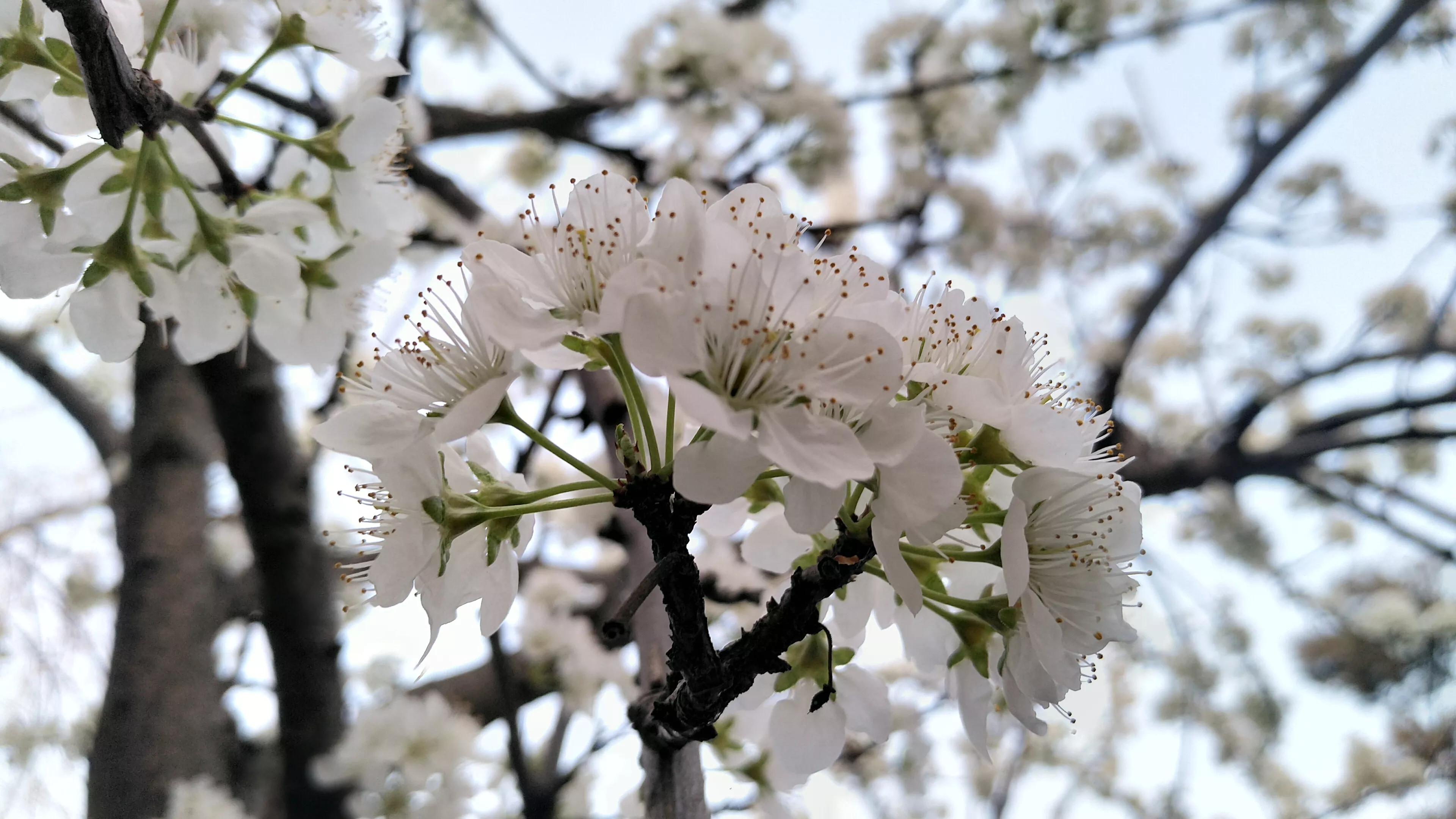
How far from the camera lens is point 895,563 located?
403 millimetres

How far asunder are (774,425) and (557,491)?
0.13m

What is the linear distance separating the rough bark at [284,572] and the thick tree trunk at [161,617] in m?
0.25

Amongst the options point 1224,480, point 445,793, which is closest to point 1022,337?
point 445,793

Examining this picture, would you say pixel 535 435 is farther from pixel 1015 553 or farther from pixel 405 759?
pixel 405 759

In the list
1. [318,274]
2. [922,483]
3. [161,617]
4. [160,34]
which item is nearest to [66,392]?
[161,617]

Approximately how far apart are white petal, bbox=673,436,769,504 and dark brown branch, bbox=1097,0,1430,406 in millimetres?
1658

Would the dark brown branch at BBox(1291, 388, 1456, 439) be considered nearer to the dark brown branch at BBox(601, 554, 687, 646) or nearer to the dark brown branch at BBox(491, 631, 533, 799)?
the dark brown branch at BBox(491, 631, 533, 799)

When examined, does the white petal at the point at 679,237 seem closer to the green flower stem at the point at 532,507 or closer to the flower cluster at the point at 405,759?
the green flower stem at the point at 532,507

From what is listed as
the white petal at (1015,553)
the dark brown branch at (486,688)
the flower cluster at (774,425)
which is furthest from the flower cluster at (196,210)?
the dark brown branch at (486,688)

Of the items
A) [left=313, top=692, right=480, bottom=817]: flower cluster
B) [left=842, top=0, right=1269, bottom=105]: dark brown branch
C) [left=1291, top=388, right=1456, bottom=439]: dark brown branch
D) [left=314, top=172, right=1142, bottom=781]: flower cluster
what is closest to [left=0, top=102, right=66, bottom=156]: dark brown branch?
[left=313, top=692, right=480, bottom=817]: flower cluster

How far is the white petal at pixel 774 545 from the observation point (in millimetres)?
576

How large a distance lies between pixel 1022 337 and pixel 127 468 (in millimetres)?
2139

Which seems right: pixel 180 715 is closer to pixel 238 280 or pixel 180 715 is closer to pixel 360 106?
pixel 238 280

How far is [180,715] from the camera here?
5.38ft
